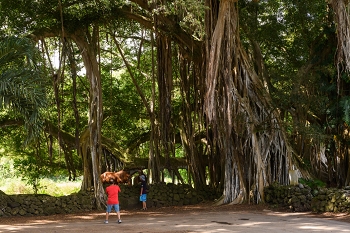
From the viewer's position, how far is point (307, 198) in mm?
12297

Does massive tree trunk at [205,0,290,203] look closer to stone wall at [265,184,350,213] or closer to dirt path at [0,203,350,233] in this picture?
stone wall at [265,184,350,213]

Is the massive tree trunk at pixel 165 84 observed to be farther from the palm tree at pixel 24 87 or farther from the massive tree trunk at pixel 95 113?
the palm tree at pixel 24 87

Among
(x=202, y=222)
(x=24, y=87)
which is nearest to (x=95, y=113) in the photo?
(x=24, y=87)

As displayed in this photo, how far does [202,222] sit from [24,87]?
13.7ft

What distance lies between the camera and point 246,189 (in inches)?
532

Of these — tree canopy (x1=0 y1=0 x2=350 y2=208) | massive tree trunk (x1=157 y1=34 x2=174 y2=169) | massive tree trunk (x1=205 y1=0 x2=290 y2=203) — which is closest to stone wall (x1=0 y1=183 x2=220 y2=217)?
tree canopy (x1=0 y1=0 x2=350 y2=208)

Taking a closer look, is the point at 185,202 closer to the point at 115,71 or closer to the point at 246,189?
the point at 246,189

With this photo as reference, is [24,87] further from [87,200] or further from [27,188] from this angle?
[27,188]

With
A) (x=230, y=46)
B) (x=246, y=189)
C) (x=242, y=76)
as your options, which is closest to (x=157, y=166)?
(x=246, y=189)

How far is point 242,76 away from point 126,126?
547 centimetres

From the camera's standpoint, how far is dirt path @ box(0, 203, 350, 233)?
895 centimetres

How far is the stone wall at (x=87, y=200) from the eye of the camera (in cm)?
1277

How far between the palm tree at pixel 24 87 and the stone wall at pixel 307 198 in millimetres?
5957

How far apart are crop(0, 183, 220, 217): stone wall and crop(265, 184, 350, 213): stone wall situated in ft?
9.30
